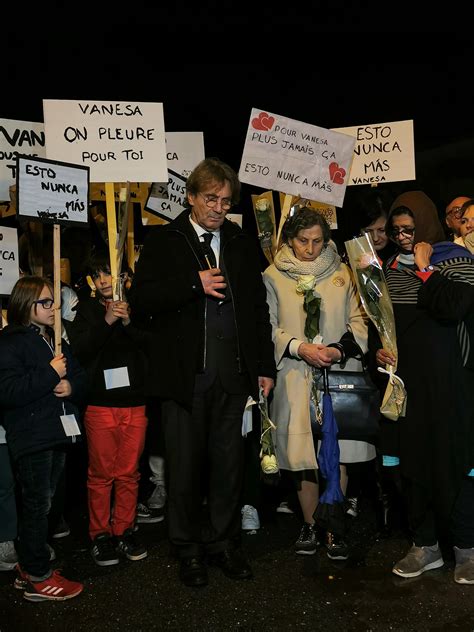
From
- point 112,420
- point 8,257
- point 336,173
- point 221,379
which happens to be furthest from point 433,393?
point 8,257

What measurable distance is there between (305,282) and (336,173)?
1087 millimetres

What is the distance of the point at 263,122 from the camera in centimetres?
517

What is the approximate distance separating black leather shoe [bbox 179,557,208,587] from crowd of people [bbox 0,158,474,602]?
0.01m

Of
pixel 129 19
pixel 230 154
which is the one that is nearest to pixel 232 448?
pixel 129 19

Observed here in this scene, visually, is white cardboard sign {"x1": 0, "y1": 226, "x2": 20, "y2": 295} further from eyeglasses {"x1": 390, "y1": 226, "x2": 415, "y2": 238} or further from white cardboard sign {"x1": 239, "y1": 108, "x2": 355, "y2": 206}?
eyeglasses {"x1": 390, "y1": 226, "x2": 415, "y2": 238}

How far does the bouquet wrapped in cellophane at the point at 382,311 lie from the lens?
425 cm

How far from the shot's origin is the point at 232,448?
4395 millimetres

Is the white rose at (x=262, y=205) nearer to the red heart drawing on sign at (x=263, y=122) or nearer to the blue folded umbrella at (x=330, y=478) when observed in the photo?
the red heart drawing on sign at (x=263, y=122)

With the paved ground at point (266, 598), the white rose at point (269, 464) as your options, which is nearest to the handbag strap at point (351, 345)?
the white rose at point (269, 464)

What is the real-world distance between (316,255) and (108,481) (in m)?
1.91

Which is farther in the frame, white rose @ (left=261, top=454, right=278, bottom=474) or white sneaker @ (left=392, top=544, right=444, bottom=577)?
white rose @ (left=261, top=454, right=278, bottom=474)

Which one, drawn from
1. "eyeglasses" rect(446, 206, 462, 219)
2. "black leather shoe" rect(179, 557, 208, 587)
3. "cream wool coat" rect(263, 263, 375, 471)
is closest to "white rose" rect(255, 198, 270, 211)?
"cream wool coat" rect(263, 263, 375, 471)

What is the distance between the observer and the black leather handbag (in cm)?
456

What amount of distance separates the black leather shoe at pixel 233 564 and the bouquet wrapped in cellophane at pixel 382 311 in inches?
46.1
